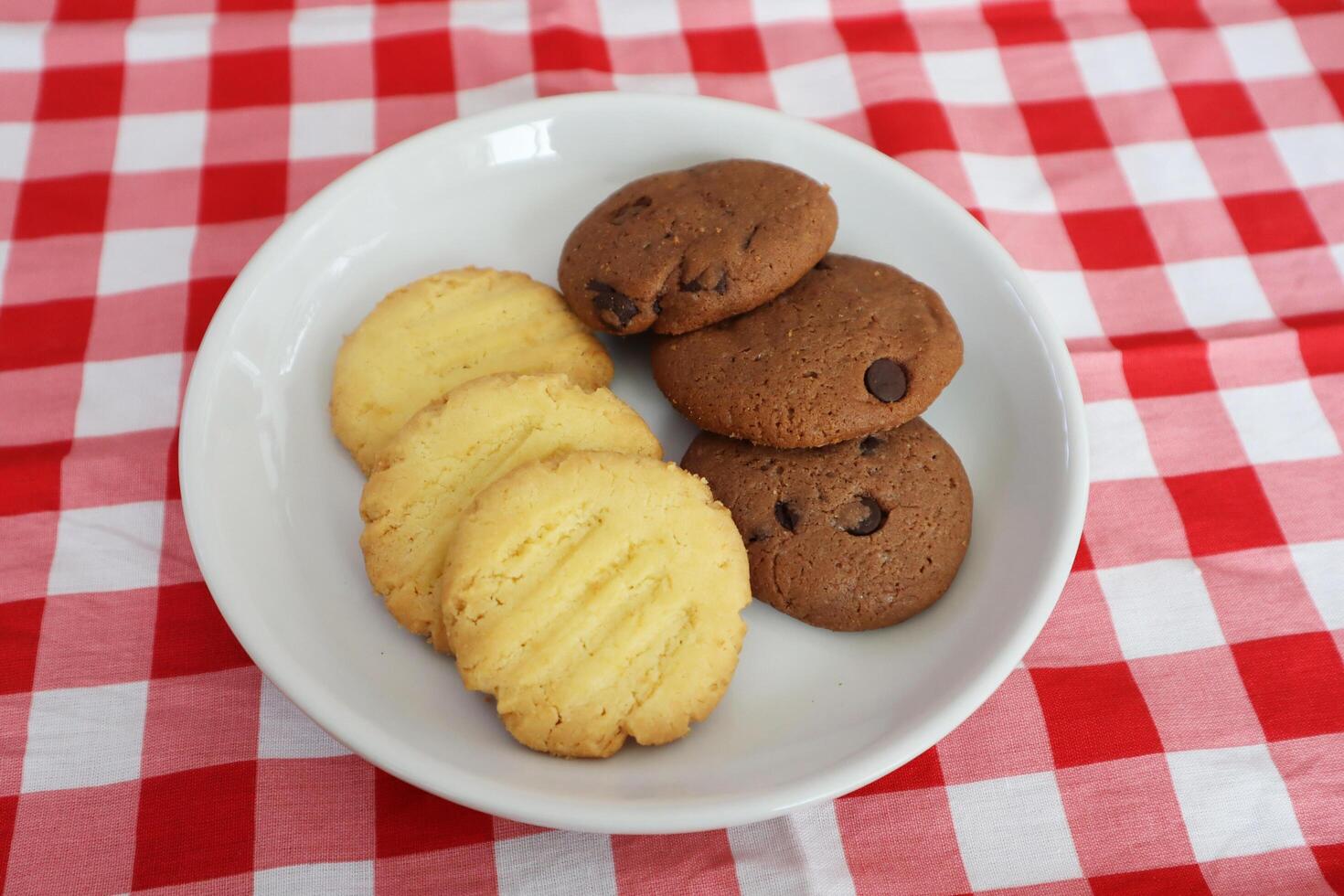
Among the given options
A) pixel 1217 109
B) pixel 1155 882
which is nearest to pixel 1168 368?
pixel 1217 109

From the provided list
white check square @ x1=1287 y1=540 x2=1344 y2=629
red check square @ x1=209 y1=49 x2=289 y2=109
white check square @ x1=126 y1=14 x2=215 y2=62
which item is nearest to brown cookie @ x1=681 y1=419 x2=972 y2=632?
white check square @ x1=1287 y1=540 x2=1344 y2=629

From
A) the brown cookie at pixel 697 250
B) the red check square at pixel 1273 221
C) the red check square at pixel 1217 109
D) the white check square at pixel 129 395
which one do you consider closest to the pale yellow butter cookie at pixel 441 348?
the brown cookie at pixel 697 250

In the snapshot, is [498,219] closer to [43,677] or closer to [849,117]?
[849,117]

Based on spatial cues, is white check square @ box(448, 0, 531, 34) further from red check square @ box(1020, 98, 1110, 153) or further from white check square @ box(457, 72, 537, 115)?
red check square @ box(1020, 98, 1110, 153)

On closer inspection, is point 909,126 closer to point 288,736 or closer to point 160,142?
point 160,142

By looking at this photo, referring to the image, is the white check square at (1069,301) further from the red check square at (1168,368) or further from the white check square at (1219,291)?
the white check square at (1219,291)

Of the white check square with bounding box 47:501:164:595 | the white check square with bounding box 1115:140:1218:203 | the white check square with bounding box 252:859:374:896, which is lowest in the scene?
the white check square with bounding box 252:859:374:896
